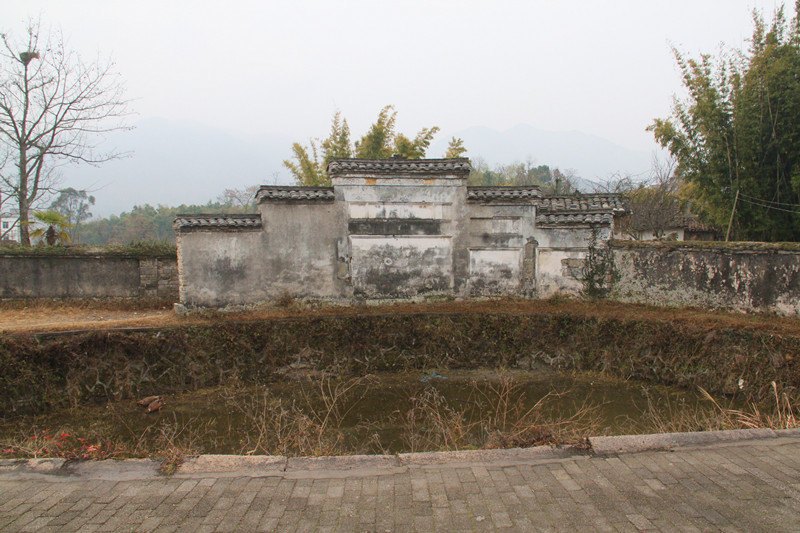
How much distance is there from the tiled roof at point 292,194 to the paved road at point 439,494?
7.87 meters

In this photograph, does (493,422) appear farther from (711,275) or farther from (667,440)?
(711,275)

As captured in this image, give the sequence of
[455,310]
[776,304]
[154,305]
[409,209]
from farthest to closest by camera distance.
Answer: [154,305]
[409,209]
[455,310]
[776,304]

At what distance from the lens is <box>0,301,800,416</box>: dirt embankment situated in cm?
826

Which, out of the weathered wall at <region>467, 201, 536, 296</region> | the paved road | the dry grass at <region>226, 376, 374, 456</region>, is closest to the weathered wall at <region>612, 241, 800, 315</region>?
the weathered wall at <region>467, 201, 536, 296</region>

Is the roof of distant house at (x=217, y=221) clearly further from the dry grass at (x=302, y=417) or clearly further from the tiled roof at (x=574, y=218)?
the tiled roof at (x=574, y=218)

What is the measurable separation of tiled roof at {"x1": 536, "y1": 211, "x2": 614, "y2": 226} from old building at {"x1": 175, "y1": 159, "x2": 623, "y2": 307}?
0.08 ft

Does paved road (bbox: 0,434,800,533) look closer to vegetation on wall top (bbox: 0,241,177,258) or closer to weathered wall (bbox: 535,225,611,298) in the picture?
weathered wall (bbox: 535,225,611,298)

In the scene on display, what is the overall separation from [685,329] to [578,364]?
2055mm

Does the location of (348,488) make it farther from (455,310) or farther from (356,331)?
(455,310)

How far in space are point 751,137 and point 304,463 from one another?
13.7 metres

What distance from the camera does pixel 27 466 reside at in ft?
14.0

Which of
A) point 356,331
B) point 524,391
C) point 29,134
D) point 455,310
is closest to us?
point 524,391

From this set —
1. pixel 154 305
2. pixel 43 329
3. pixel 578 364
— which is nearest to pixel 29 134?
pixel 154 305

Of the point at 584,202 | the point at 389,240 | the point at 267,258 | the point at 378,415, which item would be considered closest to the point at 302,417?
the point at 378,415
